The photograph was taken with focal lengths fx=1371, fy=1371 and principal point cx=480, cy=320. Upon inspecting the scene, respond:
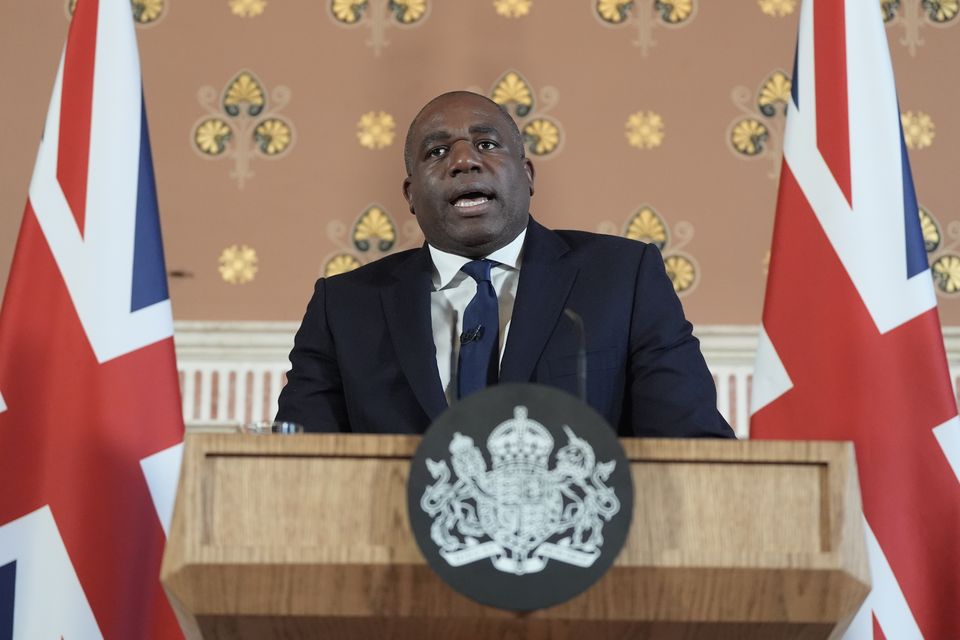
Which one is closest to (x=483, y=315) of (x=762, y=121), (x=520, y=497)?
(x=520, y=497)

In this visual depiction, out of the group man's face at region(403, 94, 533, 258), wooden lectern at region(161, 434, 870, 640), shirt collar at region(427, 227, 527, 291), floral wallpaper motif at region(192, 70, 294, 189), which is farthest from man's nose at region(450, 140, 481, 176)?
floral wallpaper motif at region(192, 70, 294, 189)

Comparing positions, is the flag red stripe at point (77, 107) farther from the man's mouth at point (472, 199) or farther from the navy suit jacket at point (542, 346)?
the man's mouth at point (472, 199)

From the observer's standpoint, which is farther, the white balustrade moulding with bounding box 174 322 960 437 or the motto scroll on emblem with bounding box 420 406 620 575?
the white balustrade moulding with bounding box 174 322 960 437

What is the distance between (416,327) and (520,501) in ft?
2.41

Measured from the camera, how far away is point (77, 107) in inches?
88.7

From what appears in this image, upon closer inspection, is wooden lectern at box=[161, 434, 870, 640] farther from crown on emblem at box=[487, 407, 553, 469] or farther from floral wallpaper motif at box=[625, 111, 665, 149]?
floral wallpaper motif at box=[625, 111, 665, 149]

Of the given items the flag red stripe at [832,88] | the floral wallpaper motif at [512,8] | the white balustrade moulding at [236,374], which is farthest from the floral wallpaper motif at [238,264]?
the flag red stripe at [832,88]

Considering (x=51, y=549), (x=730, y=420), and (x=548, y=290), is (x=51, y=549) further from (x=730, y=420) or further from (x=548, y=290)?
(x=730, y=420)

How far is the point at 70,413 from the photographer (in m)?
2.05

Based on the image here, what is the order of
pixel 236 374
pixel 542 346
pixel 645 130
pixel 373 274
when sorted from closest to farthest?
pixel 542 346 → pixel 373 274 → pixel 236 374 → pixel 645 130

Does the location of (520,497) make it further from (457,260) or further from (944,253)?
(944,253)

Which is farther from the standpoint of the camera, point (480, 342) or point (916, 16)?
point (916, 16)

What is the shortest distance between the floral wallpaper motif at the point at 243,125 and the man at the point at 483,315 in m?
0.92

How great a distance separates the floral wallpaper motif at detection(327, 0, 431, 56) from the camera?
115 inches
